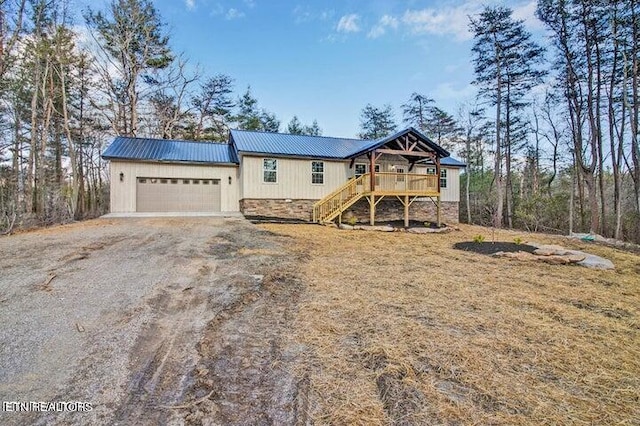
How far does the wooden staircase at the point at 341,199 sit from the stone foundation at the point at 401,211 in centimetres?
97

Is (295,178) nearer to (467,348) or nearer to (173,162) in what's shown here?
(173,162)

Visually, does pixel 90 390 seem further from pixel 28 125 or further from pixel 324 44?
pixel 28 125

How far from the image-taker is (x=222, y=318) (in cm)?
336

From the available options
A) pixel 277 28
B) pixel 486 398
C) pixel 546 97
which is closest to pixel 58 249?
pixel 486 398

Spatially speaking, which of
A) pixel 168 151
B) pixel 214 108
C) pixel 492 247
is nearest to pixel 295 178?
pixel 168 151

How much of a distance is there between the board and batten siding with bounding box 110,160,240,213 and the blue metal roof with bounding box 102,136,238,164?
0.95 feet

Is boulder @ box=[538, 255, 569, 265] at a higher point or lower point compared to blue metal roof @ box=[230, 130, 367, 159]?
lower

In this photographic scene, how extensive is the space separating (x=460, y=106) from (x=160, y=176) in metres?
23.5

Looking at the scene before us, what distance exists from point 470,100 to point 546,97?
213 inches

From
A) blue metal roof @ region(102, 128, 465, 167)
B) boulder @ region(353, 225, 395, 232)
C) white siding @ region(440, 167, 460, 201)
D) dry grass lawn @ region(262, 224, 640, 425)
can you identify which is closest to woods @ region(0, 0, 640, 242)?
white siding @ region(440, 167, 460, 201)

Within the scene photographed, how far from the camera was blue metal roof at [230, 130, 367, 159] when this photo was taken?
1411cm

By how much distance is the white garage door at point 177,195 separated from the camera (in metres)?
13.3

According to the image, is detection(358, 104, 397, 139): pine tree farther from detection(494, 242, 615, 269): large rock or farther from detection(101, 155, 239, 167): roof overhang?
detection(494, 242, 615, 269): large rock

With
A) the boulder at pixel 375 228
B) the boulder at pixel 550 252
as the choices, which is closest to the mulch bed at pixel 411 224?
the boulder at pixel 375 228
